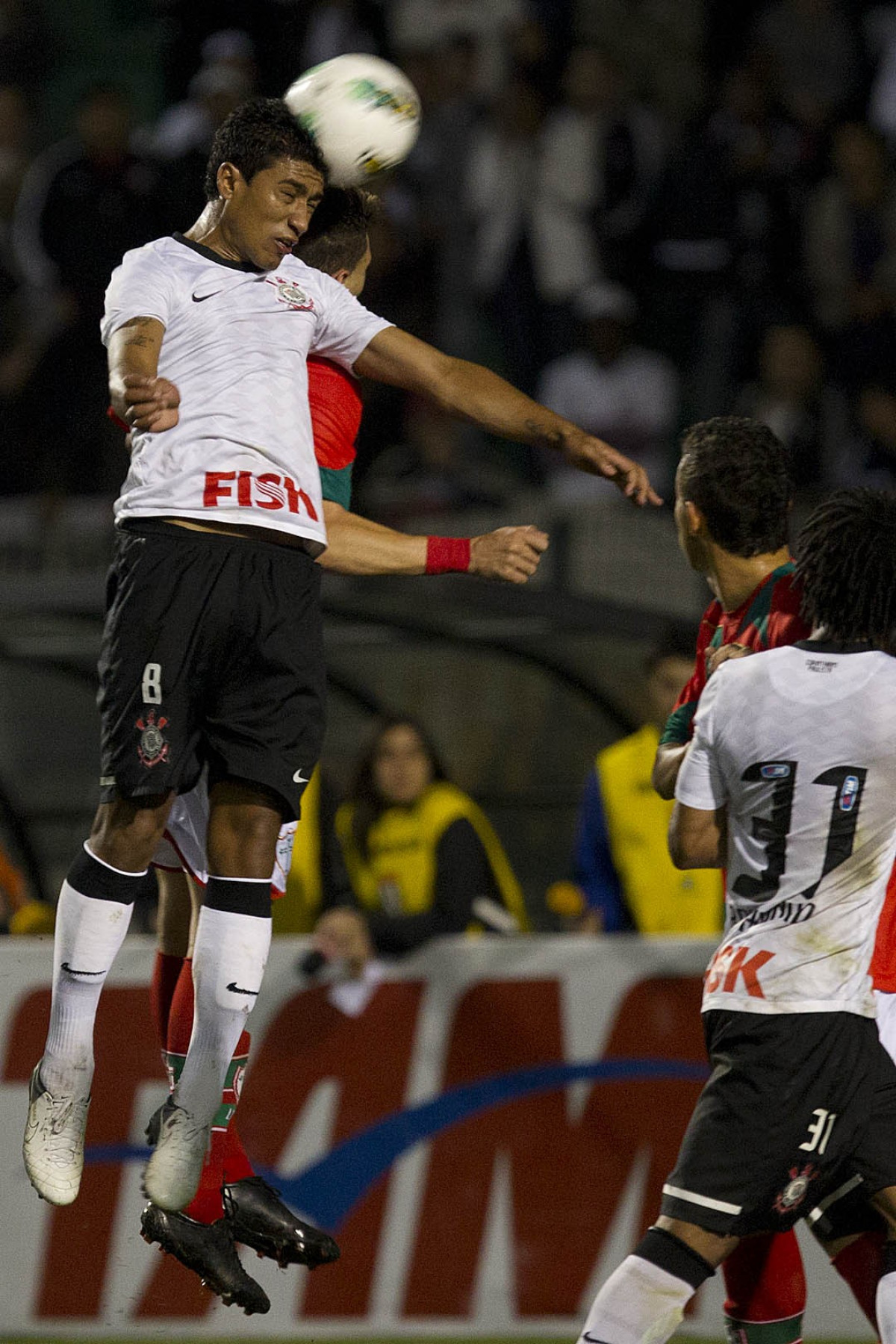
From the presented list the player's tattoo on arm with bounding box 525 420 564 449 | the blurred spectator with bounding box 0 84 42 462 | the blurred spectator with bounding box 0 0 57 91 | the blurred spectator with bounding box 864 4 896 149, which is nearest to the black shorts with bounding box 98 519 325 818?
the player's tattoo on arm with bounding box 525 420 564 449

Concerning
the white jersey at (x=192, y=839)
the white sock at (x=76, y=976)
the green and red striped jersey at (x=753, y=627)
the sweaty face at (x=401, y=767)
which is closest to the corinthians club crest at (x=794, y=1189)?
the green and red striped jersey at (x=753, y=627)

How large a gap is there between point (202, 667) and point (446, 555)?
69cm

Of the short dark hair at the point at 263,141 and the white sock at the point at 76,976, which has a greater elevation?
the short dark hair at the point at 263,141

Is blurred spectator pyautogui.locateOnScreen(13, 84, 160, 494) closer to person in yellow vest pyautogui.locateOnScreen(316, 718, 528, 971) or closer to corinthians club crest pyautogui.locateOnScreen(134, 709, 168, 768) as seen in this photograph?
person in yellow vest pyautogui.locateOnScreen(316, 718, 528, 971)

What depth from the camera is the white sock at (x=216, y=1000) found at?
451 centimetres

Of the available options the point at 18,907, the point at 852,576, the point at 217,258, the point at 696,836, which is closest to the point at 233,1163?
the point at 696,836

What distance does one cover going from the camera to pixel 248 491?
4.51 metres

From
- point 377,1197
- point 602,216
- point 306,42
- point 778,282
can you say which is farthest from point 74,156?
point 377,1197

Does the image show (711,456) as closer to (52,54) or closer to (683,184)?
(683,184)

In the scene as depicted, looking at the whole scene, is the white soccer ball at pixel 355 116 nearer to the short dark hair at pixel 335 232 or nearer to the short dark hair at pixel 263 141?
the short dark hair at pixel 263 141

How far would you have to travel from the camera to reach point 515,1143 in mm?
7410

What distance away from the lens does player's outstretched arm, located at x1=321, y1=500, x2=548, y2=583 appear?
473cm

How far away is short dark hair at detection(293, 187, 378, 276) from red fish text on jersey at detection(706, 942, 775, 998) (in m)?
1.89

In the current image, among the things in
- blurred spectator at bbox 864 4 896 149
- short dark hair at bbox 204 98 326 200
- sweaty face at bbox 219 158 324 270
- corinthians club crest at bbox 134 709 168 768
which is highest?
blurred spectator at bbox 864 4 896 149
